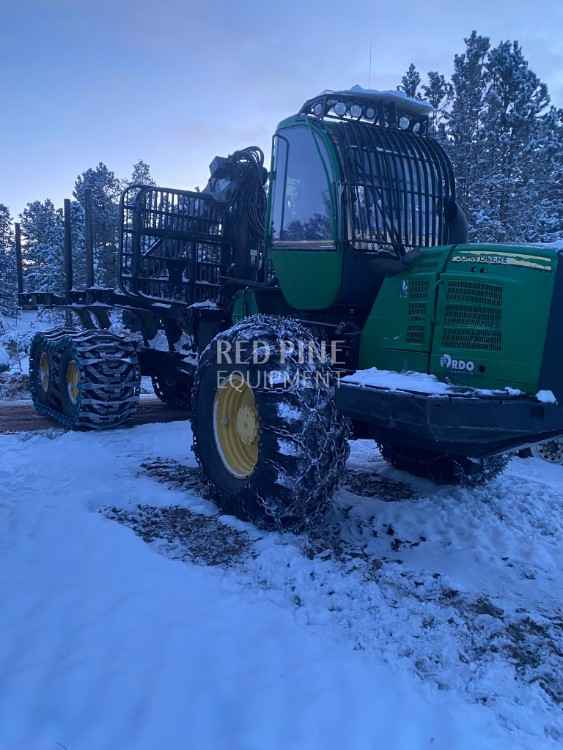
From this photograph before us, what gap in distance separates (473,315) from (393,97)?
2501mm

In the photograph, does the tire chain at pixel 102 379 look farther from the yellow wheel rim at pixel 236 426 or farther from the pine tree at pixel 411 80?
the pine tree at pixel 411 80

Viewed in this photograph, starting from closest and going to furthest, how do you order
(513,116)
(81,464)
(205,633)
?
1. (205,633)
2. (81,464)
3. (513,116)

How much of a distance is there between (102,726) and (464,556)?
2.66 meters

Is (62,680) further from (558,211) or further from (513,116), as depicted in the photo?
(558,211)

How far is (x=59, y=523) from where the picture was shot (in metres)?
4.43

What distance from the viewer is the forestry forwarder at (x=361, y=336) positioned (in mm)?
3857

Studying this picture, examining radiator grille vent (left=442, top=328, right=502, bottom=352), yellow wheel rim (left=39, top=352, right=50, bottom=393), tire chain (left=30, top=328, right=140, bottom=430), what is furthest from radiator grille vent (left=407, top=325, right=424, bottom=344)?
yellow wheel rim (left=39, top=352, right=50, bottom=393)

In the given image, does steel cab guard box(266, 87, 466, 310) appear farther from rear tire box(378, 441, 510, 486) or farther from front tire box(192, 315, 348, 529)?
rear tire box(378, 441, 510, 486)

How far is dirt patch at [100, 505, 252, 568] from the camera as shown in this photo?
398 cm

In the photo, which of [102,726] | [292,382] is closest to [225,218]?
[292,382]

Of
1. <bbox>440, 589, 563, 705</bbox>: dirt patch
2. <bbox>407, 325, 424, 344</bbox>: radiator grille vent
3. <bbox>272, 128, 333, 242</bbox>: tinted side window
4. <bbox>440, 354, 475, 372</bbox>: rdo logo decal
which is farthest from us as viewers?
<bbox>272, 128, 333, 242</bbox>: tinted side window

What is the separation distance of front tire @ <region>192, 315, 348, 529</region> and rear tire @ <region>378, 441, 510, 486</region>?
1396mm

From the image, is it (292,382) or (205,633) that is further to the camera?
(292,382)

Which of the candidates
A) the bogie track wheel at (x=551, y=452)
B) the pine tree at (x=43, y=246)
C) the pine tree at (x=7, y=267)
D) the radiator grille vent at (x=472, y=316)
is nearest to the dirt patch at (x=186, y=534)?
the radiator grille vent at (x=472, y=316)
